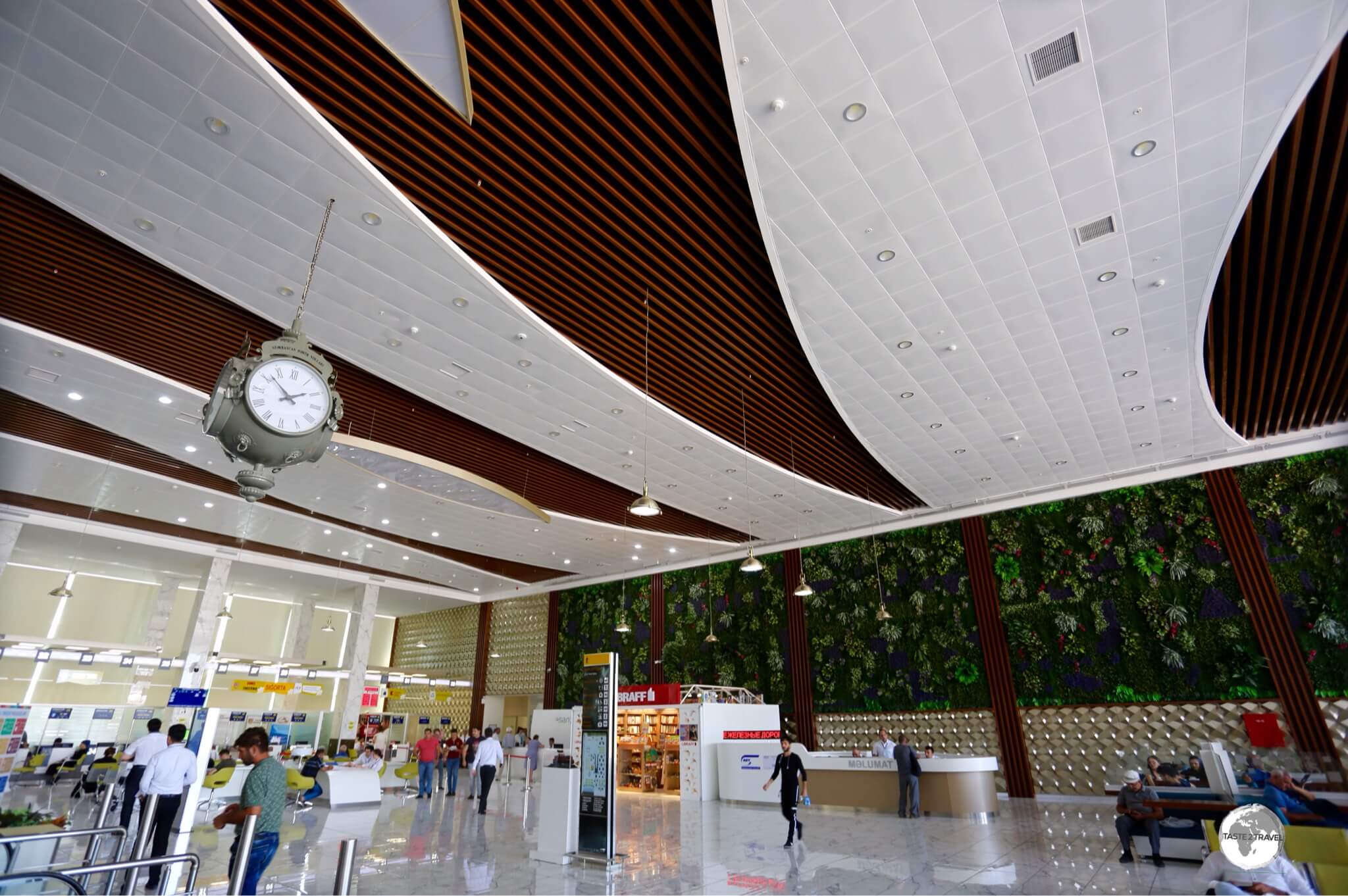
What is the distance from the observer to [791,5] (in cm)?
436

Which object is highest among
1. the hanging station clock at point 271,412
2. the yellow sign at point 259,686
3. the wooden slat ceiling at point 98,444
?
the wooden slat ceiling at point 98,444

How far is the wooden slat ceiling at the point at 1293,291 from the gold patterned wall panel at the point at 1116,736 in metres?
4.98

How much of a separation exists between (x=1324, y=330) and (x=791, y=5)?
8.41 meters

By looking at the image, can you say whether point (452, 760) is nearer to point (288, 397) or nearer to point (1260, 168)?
point (288, 397)

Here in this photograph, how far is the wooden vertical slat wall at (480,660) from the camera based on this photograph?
2223cm

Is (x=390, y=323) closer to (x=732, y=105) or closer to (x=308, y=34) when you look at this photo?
(x=308, y=34)

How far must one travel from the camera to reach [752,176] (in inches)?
222

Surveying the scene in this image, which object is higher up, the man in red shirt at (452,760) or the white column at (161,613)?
the white column at (161,613)

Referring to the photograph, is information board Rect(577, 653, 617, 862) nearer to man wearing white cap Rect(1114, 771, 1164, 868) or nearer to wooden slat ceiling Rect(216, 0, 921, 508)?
wooden slat ceiling Rect(216, 0, 921, 508)

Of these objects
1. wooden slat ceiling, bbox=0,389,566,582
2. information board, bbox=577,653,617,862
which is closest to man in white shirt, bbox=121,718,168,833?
information board, bbox=577,653,617,862

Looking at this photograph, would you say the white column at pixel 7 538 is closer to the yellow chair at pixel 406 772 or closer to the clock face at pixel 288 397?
the yellow chair at pixel 406 772

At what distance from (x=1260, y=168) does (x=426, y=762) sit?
14.5 m

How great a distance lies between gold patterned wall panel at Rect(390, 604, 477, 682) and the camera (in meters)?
23.6

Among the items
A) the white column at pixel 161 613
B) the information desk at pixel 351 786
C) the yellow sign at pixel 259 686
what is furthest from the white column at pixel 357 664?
the information desk at pixel 351 786
